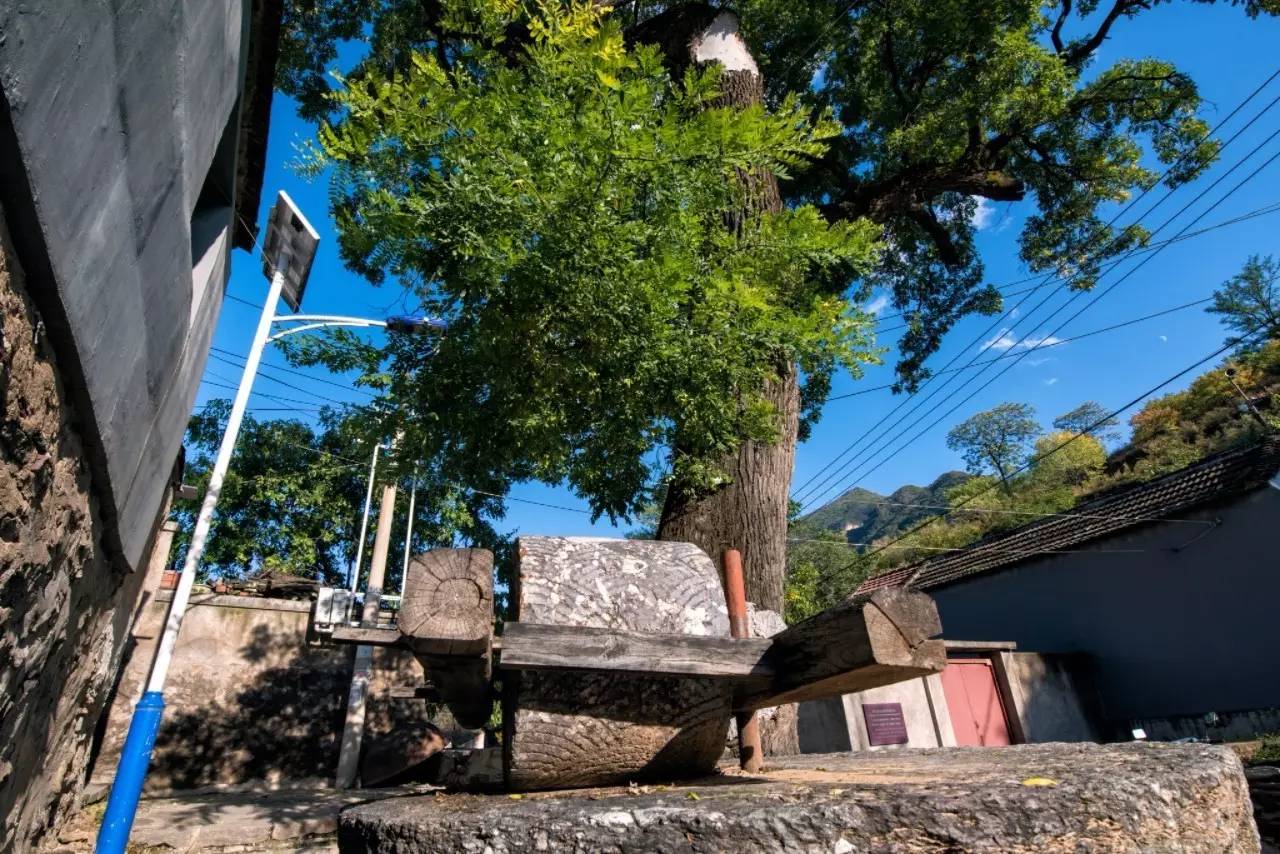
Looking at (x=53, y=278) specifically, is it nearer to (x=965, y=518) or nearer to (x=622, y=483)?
(x=622, y=483)

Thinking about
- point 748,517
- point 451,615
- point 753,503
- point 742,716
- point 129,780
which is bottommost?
point 129,780

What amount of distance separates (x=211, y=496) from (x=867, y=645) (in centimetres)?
578

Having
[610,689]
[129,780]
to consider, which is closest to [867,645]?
[610,689]

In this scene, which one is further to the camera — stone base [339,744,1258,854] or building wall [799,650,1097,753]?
building wall [799,650,1097,753]

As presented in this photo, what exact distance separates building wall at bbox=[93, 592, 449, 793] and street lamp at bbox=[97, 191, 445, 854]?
432cm

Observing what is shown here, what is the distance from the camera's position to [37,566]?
1.93 m

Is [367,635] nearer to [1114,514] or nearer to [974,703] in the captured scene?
[974,703]

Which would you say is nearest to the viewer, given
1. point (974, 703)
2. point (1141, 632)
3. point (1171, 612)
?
point (974, 703)

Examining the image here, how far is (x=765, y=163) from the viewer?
3.78 m

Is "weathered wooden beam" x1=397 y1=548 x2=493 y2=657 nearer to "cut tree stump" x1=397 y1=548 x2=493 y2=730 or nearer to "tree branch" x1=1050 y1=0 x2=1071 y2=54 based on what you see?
"cut tree stump" x1=397 y1=548 x2=493 y2=730

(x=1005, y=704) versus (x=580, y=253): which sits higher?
(x=580, y=253)

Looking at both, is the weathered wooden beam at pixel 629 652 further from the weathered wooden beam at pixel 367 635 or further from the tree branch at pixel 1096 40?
the tree branch at pixel 1096 40

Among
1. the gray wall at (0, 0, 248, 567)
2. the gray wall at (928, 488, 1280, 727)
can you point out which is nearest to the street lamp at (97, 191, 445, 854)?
the gray wall at (0, 0, 248, 567)

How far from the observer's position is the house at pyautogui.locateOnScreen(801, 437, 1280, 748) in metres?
11.0
